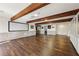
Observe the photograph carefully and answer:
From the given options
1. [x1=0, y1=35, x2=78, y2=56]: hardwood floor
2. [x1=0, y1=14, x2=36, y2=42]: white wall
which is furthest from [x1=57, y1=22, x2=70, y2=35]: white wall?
[x1=0, y1=35, x2=78, y2=56]: hardwood floor

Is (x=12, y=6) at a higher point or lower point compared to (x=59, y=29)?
higher

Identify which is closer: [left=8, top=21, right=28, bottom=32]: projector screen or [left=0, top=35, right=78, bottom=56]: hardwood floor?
[left=0, top=35, right=78, bottom=56]: hardwood floor

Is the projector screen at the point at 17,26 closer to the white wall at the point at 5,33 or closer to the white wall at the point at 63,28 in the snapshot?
the white wall at the point at 5,33

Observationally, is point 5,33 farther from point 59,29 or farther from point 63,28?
point 59,29

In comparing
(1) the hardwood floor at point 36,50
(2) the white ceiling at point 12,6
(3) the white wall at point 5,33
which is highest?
(2) the white ceiling at point 12,6

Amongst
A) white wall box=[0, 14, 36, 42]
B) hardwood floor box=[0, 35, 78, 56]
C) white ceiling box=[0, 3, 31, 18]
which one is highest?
white ceiling box=[0, 3, 31, 18]

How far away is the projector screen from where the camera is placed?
8289 millimetres

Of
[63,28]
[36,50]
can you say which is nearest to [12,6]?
[36,50]

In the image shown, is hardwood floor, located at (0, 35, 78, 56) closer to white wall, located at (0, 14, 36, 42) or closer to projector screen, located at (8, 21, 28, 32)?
white wall, located at (0, 14, 36, 42)

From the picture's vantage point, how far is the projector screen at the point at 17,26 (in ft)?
27.2

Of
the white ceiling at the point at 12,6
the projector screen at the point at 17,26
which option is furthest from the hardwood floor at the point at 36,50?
the projector screen at the point at 17,26

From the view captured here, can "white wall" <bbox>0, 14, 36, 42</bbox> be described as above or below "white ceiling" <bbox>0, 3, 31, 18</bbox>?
below

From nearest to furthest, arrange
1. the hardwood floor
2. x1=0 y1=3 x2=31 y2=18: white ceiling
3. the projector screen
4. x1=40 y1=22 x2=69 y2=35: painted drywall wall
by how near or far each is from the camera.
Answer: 1. x1=0 y1=3 x2=31 y2=18: white ceiling
2. the hardwood floor
3. the projector screen
4. x1=40 y1=22 x2=69 y2=35: painted drywall wall

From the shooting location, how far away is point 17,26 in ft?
30.7
